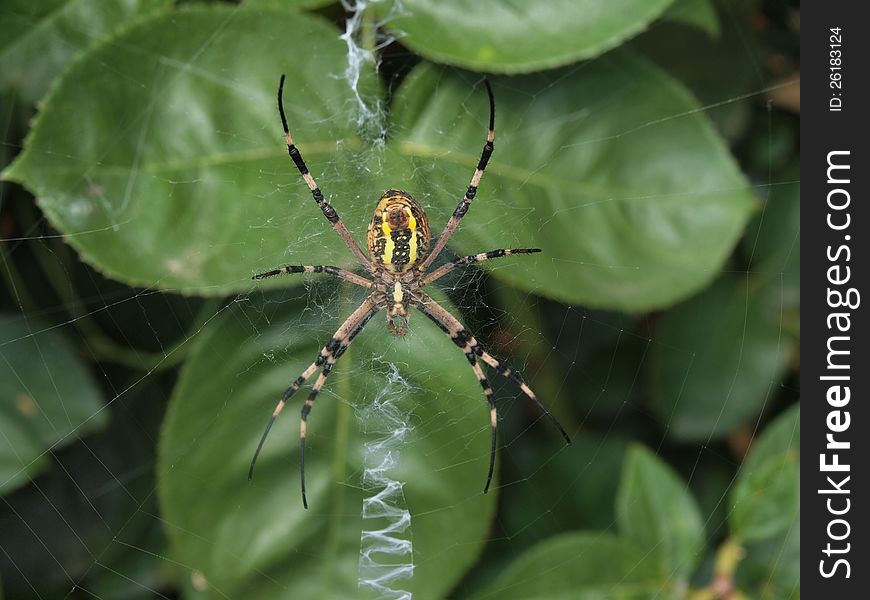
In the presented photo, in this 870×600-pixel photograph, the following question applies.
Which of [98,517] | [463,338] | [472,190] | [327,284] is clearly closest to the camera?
[472,190]

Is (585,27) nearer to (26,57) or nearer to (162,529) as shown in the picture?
(26,57)

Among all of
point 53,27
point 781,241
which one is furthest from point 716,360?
point 53,27

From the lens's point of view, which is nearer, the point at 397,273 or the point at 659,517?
the point at 659,517

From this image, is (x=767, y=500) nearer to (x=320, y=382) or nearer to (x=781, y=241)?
(x=781, y=241)

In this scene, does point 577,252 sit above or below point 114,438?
above

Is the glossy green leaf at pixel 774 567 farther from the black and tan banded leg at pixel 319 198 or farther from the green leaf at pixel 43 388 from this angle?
the green leaf at pixel 43 388

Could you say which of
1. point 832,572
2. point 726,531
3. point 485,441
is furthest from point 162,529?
point 832,572

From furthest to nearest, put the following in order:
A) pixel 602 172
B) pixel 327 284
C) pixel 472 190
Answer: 1. pixel 327 284
2. pixel 472 190
3. pixel 602 172
